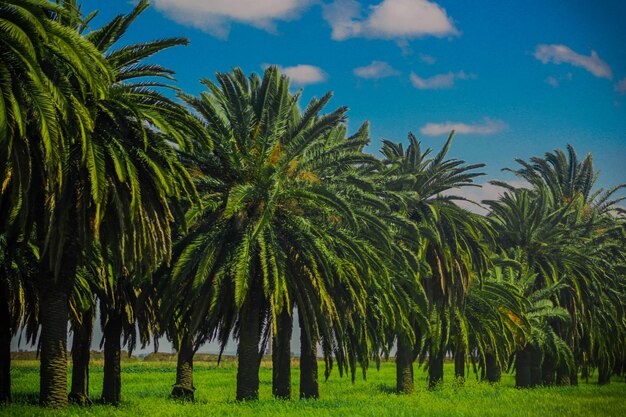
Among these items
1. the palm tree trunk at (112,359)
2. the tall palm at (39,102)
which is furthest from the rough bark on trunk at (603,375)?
the tall palm at (39,102)

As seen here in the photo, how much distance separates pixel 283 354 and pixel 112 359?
25.2ft

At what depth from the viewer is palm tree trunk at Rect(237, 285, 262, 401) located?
2633 centimetres

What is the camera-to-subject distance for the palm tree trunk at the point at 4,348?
2520 centimetres

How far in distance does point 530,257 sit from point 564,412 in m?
19.5

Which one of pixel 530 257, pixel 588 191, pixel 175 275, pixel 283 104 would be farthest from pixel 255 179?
pixel 588 191

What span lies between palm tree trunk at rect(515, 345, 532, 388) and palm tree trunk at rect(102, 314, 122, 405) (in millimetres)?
26401

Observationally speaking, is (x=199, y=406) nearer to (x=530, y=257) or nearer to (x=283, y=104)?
(x=283, y=104)

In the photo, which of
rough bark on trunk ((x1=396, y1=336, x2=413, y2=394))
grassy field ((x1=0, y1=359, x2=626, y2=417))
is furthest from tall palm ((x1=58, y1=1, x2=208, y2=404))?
rough bark on trunk ((x1=396, y1=336, x2=413, y2=394))

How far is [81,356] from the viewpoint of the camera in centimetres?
3014

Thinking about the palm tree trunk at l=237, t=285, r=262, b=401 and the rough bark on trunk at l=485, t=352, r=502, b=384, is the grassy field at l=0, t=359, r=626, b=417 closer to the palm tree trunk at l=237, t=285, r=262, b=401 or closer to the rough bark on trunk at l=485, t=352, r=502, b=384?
the palm tree trunk at l=237, t=285, r=262, b=401

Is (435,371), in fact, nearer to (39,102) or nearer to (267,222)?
(267,222)

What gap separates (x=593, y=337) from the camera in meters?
48.0

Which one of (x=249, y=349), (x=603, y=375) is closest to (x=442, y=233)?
(x=249, y=349)

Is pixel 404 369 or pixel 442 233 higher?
pixel 442 233
